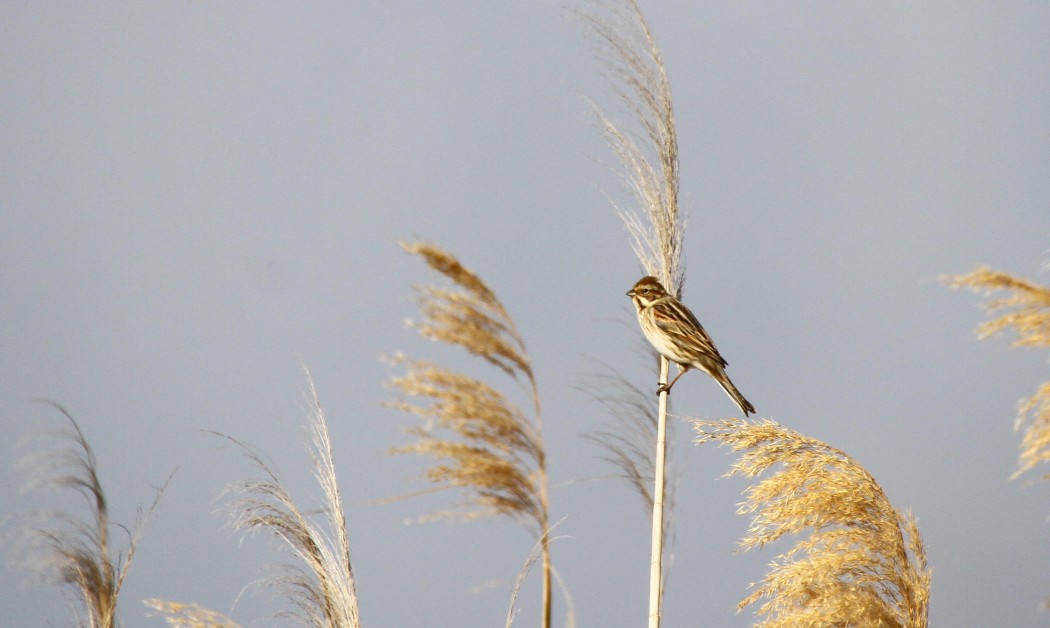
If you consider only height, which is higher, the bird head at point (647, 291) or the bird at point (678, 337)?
the bird head at point (647, 291)

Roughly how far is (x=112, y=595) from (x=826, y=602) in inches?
130

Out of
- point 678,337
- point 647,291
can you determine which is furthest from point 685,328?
point 647,291

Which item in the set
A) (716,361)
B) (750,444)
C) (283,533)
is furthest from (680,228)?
(283,533)

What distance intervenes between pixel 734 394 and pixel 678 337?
0.33 metres

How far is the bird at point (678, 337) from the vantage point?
→ 397cm

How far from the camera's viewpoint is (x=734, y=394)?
160 inches

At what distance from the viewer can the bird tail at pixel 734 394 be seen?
13.1 feet

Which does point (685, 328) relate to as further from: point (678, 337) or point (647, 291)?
point (647, 291)

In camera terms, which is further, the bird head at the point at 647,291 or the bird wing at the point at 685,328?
the bird head at the point at 647,291

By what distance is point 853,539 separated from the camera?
3756mm

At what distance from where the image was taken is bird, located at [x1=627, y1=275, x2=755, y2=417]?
3.97m

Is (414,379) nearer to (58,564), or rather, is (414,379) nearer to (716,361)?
(716,361)

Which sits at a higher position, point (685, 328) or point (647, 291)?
point (647, 291)

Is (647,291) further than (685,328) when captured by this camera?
Yes
